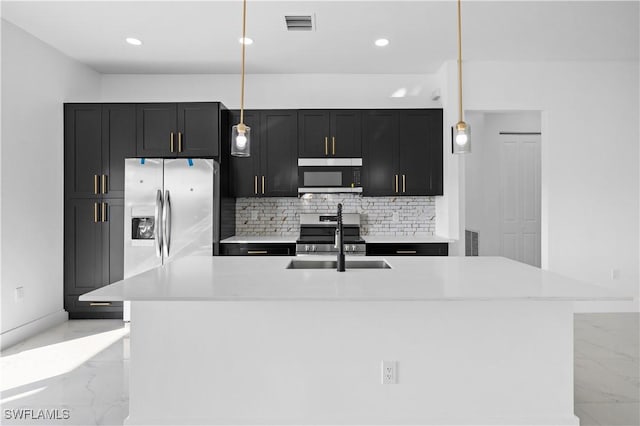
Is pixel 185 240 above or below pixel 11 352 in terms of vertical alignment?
above

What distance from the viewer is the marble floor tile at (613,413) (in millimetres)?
2428

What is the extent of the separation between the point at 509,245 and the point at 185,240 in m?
4.38

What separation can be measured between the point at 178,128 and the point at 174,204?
0.83 metres

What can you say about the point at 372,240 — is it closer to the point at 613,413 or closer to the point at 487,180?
the point at 487,180

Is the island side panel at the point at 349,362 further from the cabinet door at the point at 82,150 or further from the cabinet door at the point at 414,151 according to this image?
the cabinet door at the point at 82,150

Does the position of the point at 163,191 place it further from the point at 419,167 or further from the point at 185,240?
the point at 419,167

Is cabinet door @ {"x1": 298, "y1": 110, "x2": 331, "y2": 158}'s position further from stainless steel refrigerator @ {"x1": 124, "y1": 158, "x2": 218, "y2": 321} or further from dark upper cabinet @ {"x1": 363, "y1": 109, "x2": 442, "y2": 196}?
stainless steel refrigerator @ {"x1": 124, "y1": 158, "x2": 218, "y2": 321}

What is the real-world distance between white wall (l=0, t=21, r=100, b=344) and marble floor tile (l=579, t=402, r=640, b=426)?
4.46m

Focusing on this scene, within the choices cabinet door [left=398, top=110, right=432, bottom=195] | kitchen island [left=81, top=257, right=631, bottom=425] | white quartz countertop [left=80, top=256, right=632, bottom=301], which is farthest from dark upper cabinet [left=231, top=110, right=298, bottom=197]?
kitchen island [left=81, top=257, right=631, bottom=425]

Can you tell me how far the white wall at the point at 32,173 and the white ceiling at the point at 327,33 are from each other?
0.75 ft

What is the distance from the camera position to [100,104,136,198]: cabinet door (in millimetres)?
4492

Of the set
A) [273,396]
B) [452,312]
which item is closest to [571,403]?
[452,312]

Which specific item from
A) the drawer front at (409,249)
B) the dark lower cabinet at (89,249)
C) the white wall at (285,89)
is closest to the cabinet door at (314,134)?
the white wall at (285,89)

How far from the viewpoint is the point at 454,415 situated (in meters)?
2.22
